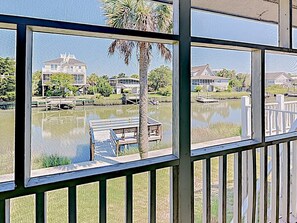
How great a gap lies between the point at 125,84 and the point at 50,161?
0.46 metres

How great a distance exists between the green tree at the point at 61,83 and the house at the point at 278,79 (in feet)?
4.26

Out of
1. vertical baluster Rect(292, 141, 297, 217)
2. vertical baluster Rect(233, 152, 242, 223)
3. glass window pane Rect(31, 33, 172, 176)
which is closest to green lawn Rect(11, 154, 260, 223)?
glass window pane Rect(31, 33, 172, 176)

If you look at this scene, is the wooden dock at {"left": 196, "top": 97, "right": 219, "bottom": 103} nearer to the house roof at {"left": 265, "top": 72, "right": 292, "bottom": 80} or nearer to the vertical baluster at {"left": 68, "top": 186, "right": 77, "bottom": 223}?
the house roof at {"left": 265, "top": 72, "right": 292, "bottom": 80}

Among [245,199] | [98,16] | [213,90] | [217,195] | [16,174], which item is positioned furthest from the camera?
[245,199]

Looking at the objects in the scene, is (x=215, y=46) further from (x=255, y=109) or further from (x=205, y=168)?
(x=205, y=168)

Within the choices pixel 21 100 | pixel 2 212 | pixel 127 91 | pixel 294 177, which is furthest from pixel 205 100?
pixel 294 177

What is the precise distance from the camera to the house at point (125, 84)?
4.09 feet

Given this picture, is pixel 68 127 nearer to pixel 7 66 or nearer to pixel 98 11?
pixel 7 66

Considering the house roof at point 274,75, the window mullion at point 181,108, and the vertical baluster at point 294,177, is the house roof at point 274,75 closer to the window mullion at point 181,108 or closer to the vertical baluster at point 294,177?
the vertical baluster at point 294,177

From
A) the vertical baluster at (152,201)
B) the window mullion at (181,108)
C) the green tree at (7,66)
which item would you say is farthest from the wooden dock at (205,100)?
the green tree at (7,66)

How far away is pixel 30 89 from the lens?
3.53ft

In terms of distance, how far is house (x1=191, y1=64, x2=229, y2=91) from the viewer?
1504mm

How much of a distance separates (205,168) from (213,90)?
45cm

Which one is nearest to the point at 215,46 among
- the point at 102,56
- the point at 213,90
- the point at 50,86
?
the point at 213,90
